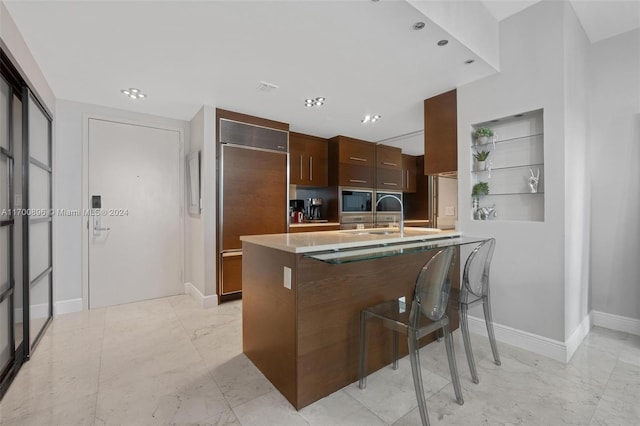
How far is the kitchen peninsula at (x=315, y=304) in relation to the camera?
1706mm

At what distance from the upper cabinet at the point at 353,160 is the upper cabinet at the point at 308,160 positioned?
0.18m

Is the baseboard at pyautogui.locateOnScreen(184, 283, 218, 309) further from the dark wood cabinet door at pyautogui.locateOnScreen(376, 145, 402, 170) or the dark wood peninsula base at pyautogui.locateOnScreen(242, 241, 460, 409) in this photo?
the dark wood cabinet door at pyautogui.locateOnScreen(376, 145, 402, 170)

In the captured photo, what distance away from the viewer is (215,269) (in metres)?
3.55

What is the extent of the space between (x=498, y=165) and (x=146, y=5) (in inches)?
116

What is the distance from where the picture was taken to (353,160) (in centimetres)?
503

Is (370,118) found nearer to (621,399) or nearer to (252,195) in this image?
(252,195)

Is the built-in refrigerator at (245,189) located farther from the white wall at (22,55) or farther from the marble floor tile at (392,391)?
the marble floor tile at (392,391)

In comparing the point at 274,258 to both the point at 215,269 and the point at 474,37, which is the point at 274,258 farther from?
the point at 474,37

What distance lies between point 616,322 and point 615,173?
1.39 metres

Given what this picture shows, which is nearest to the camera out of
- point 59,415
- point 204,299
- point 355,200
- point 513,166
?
point 59,415

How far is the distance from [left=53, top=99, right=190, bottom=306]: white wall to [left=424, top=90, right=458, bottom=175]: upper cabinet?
382 centimetres

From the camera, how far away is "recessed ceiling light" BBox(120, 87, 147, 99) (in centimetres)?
301

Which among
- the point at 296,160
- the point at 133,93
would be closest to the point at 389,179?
the point at 296,160

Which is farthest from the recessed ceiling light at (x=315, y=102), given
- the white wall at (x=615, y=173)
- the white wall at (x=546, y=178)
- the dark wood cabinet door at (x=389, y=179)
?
the white wall at (x=615, y=173)
